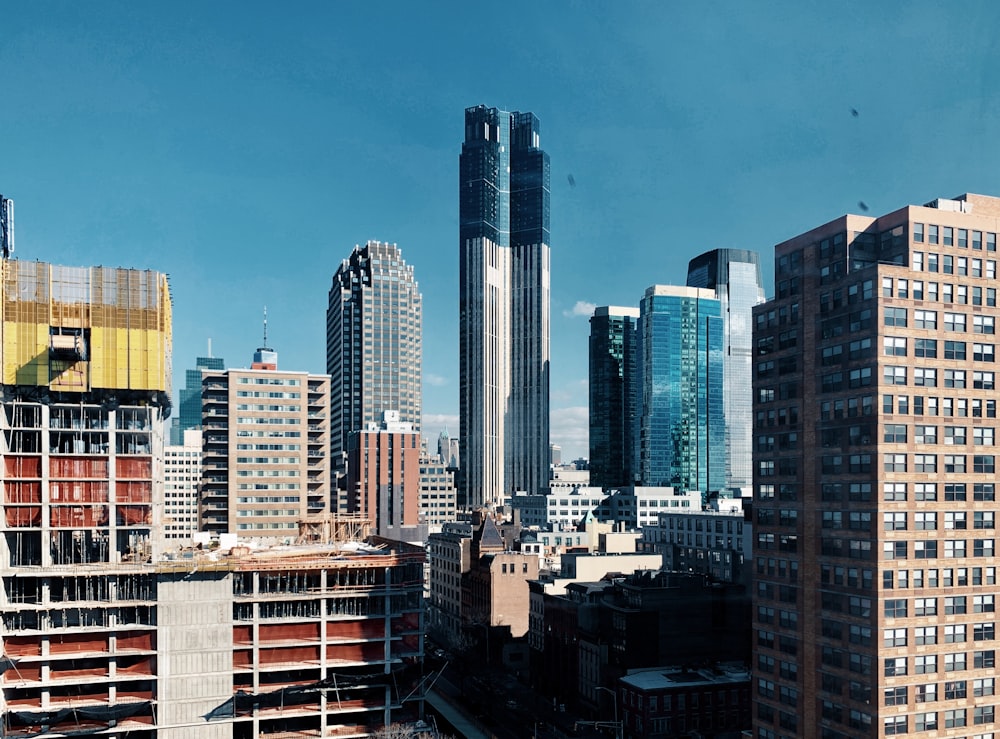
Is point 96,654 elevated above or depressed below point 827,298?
below

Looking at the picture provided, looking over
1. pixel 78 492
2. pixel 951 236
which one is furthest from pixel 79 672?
pixel 951 236

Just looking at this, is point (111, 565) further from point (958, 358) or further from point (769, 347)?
point (958, 358)

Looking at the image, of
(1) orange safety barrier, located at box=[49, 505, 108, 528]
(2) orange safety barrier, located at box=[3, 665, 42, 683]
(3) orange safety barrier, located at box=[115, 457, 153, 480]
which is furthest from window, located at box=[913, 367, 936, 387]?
(2) orange safety barrier, located at box=[3, 665, 42, 683]

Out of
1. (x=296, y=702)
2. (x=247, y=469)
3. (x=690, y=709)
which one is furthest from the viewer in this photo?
(x=247, y=469)

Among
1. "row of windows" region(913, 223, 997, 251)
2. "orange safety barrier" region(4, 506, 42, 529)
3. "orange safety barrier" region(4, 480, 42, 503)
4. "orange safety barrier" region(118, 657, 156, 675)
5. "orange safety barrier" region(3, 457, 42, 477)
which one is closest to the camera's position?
"row of windows" region(913, 223, 997, 251)

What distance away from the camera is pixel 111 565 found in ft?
300

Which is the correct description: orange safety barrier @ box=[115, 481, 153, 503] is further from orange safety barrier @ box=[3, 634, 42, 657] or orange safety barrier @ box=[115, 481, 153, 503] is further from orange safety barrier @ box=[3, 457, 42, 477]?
orange safety barrier @ box=[3, 634, 42, 657]

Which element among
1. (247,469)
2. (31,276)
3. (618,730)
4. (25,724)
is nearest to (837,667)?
(618,730)

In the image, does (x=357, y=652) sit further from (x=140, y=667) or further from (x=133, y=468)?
(x=133, y=468)

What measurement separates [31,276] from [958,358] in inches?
3589

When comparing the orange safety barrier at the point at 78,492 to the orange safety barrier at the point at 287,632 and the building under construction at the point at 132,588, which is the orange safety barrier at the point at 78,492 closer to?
the building under construction at the point at 132,588

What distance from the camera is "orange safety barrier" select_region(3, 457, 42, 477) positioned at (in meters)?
93.3

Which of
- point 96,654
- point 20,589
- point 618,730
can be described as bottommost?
point 618,730

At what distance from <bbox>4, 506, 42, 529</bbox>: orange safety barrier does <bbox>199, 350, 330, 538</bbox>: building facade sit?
79.3m
